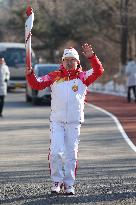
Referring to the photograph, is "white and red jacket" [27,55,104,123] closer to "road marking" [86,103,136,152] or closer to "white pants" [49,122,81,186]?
"white pants" [49,122,81,186]

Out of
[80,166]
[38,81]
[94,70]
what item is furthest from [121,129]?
[38,81]

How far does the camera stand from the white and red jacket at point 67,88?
1071cm

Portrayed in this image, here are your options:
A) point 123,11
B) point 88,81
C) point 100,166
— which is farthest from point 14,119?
point 123,11

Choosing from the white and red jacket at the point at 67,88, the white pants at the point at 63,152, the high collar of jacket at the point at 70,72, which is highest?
the high collar of jacket at the point at 70,72

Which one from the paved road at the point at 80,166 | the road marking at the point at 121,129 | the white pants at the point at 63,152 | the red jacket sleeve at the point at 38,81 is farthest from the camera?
the road marking at the point at 121,129

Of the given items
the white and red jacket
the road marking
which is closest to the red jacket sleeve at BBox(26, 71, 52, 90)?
the white and red jacket

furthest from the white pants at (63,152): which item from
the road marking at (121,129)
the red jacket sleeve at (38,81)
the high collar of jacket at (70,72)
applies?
the road marking at (121,129)

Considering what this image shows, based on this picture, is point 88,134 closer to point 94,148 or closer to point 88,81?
point 94,148

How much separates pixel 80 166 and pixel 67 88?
3128mm

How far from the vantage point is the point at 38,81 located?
35.3ft

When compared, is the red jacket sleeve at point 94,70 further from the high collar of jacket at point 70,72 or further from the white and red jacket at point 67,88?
the high collar of jacket at point 70,72

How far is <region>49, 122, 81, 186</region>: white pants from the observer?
10617 millimetres

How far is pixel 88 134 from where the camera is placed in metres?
19.7

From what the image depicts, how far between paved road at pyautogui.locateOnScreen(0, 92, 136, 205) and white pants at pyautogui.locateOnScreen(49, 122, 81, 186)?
0.25 meters
